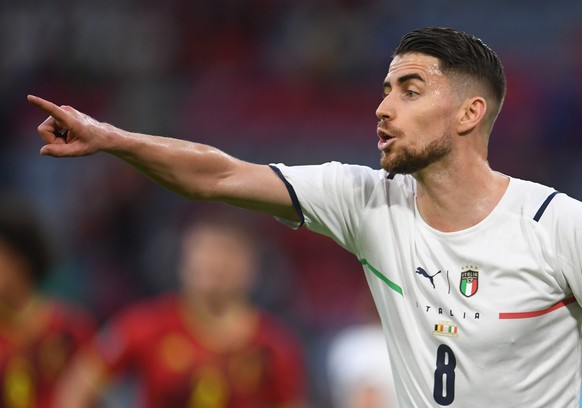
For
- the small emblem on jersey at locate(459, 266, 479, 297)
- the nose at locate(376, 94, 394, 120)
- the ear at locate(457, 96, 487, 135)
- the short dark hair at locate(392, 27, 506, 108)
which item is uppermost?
the short dark hair at locate(392, 27, 506, 108)

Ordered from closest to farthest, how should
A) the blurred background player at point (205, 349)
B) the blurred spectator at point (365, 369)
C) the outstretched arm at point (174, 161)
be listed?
the outstretched arm at point (174, 161)
the blurred spectator at point (365, 369)
the blurred background player at point (205, 349)

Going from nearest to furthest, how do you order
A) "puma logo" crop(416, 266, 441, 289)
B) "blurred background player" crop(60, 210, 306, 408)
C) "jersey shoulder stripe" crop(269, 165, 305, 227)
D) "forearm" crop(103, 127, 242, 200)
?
"forearm" crop(103, 127, 242, 200) → "puma logo" crop(416, 266, 441, 289) → "jersey shoulder stripe" crop(269, 165, 305, 227) → "blurred background player" crop(60, 210, 306, 408)

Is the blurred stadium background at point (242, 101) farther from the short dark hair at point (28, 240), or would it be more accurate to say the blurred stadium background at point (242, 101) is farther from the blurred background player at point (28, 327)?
the short dark hair at point (28, 240)

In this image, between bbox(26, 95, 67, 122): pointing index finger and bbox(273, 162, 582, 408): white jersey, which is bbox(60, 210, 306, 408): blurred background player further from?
bbox(26, 95, 67, 122): pointing index finger

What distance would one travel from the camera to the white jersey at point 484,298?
3.56m

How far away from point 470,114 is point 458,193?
294 millimetres

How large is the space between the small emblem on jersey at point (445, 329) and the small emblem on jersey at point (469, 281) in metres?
0.12

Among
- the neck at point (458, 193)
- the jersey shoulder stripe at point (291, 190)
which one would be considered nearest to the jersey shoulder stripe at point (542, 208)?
the neck at point (458, 193)

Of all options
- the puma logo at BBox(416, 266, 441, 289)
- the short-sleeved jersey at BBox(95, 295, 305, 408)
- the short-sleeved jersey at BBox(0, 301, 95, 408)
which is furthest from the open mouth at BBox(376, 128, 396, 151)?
the short-sleeved jersey at BBox(0, 301, 95, 408)

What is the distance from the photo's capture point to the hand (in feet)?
11.0

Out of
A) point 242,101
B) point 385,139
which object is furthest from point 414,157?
point 242,101

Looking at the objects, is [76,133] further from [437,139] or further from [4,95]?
[4,95]

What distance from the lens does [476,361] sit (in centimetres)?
358

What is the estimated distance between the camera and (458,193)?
150 inches
